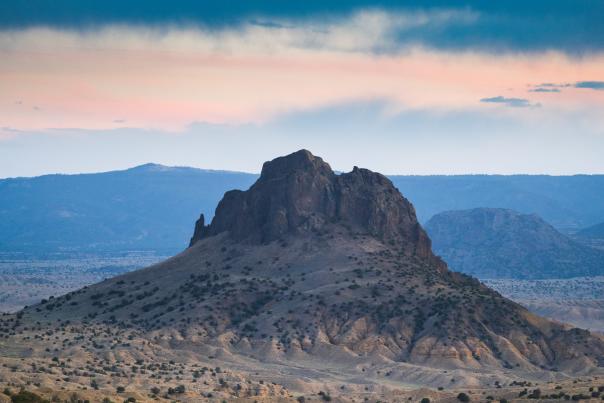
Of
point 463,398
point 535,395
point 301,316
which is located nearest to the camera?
point 535,395

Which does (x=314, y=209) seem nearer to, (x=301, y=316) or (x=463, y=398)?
(x=301, y=316)

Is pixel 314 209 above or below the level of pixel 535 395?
above

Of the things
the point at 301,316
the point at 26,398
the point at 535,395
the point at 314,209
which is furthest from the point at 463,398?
the point at 314,209

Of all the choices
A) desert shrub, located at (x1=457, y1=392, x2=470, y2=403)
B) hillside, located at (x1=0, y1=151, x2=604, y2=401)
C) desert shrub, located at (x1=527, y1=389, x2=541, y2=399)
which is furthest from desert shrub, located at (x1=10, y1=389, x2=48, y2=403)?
desert shrub, located at (x1=527, y1=389, x2=541, y2=399)

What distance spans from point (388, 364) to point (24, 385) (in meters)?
46.7

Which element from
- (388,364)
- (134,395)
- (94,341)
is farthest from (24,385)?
(388,364)

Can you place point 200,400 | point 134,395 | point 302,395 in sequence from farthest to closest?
point 302,395
point 200,400
point 134,395

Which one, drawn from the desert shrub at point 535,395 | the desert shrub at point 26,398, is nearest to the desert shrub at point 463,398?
the desert shrub at point 535,395

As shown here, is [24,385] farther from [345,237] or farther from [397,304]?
[345,237]

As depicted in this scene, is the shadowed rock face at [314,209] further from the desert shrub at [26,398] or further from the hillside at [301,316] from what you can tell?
the desert shrub at [26,398]

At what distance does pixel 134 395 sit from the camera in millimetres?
88125

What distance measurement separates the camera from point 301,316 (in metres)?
140

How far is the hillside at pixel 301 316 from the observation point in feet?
397

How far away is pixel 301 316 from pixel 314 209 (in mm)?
27533
